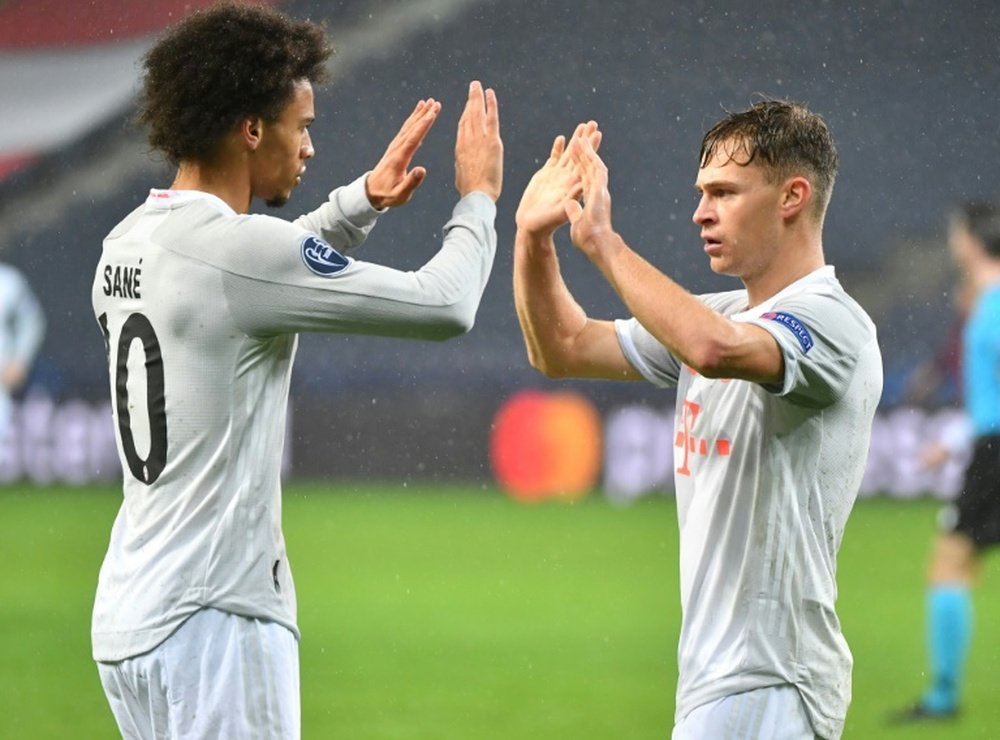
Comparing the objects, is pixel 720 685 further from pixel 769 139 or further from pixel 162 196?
pixel 162 196

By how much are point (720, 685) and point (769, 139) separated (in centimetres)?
80

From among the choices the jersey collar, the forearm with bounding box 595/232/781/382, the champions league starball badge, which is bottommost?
the forearm with bounding box 595/232/781/382

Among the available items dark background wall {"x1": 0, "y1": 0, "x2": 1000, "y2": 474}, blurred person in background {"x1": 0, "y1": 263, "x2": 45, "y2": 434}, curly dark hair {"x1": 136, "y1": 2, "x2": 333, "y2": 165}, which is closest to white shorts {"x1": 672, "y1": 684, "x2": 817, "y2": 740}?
curly dark hair {"x1": 136, "y1": 2, "x2": 333, "y2": 165}

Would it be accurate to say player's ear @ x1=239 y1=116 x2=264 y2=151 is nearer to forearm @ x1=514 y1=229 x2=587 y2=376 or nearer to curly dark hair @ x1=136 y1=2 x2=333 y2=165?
curly dark hair @ x1=136 y1=2 x2=333 y2=165

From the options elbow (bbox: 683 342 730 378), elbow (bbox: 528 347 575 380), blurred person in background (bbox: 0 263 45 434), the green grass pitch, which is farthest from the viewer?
blurred person in background (bbox: 0 263 45 434)

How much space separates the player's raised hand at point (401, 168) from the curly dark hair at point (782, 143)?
479mm

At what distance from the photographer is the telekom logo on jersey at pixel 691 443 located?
7.45 ft

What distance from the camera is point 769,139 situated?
7.68 ft

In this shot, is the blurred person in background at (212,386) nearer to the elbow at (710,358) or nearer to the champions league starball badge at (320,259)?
the champions league starball badge at (320,259)

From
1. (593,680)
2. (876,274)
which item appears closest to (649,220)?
(876,274)

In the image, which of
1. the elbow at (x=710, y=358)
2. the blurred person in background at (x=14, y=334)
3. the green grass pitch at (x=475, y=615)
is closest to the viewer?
the elbow at (x=710, y=358)

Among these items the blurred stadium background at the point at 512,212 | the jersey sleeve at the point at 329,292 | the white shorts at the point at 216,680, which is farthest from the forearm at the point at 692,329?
the blurred stadium background at the point at 512,212

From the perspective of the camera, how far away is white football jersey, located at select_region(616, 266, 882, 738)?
2.22m

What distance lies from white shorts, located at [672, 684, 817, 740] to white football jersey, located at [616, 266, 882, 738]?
0.05 feet
